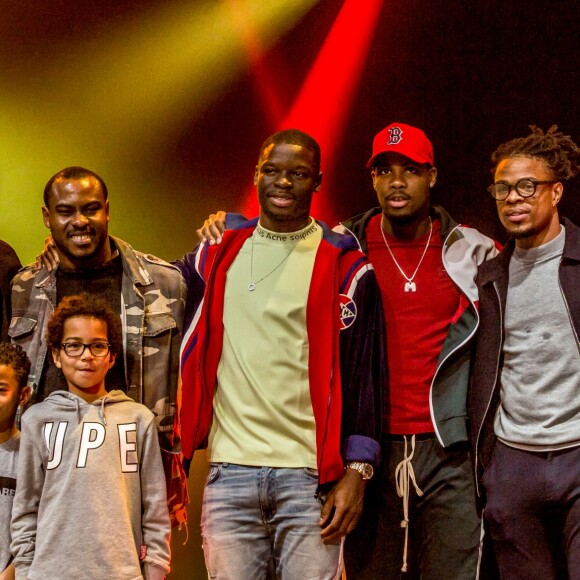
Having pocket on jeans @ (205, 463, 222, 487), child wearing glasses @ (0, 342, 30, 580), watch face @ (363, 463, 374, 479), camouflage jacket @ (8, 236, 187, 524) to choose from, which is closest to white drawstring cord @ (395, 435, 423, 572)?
watch face @ (363, 463, 374, 479)

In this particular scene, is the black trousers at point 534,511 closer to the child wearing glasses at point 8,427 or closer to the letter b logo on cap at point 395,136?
the letter b logo on cap at point 395,136

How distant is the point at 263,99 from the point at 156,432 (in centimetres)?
195

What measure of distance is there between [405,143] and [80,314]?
57.3 inches

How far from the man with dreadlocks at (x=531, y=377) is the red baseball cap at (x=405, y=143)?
1.08 feet

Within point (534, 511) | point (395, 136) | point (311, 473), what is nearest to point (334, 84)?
point (395, 136)

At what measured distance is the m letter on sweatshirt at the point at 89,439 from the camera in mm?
2792

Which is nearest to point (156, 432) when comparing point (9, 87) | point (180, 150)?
point (180, 150)

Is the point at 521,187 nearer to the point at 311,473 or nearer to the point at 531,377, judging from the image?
the point at 531,377

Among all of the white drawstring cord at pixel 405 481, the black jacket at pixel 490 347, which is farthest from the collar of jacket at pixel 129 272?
the black jacket at pixel 490 347

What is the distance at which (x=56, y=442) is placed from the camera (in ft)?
9.26

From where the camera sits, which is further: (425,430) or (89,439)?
(425,430)

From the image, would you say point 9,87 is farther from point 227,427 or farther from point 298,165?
point 227,427

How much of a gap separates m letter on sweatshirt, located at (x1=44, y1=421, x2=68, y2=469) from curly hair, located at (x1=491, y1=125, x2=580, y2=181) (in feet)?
6.41

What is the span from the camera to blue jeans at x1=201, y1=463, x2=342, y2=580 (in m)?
2.71
